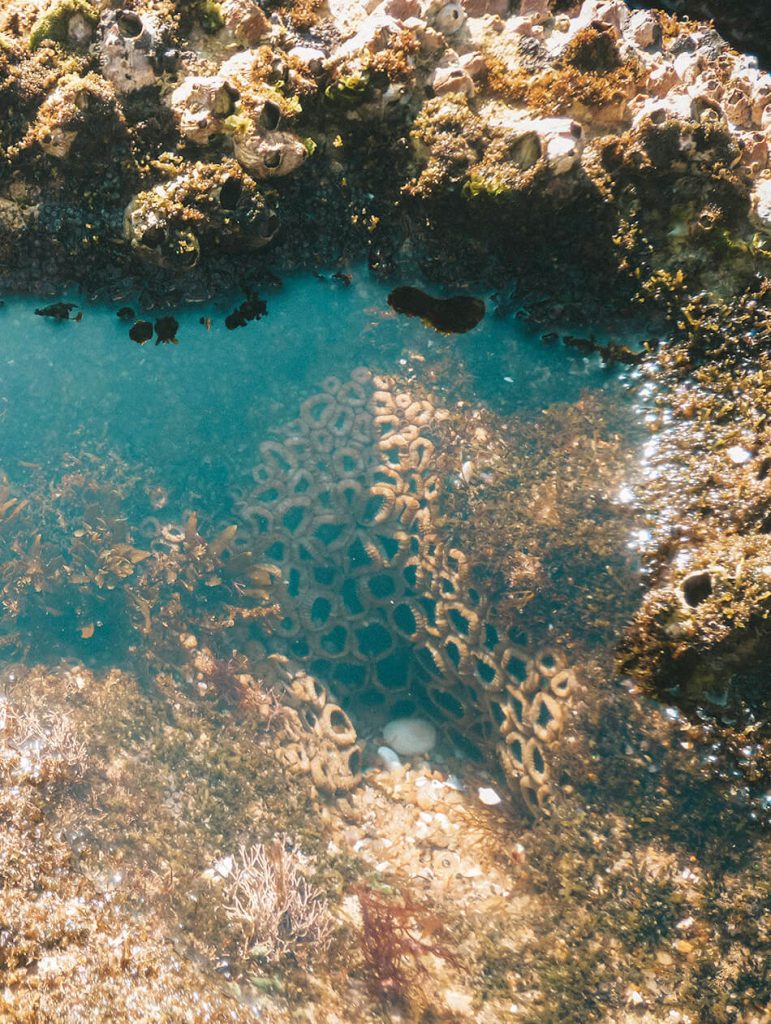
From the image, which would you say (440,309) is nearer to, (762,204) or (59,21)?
(762,204)

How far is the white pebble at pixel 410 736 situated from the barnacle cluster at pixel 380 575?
0.13 meters

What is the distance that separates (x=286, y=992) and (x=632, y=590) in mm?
3010

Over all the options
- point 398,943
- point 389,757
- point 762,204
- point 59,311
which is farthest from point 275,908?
point 762,204

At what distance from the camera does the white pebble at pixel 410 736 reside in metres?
4.66

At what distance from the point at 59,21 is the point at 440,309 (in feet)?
8.80

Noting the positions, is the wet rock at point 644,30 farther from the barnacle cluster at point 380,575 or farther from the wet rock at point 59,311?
the wet rock at point 59,311

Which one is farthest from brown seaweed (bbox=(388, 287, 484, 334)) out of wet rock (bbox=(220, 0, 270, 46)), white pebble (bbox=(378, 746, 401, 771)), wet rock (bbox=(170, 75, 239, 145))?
white pebble (bbox=(378, 746, 401, 771))

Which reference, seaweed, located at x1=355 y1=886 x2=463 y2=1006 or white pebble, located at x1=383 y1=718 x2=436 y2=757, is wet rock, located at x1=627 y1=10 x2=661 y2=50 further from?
seaweed, located at x1=355 y1=886 x2=463 y2=1006

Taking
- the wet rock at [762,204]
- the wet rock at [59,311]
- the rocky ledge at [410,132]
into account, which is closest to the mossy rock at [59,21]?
the rocky ledge at [410,132]

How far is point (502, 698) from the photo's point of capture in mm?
4102

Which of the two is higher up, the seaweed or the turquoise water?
the turquoise water

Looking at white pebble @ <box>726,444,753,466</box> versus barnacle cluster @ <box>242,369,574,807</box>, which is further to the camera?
barnacle cluster @ <box>242,369,574,807</box>

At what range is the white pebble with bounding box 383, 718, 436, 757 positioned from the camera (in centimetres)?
466

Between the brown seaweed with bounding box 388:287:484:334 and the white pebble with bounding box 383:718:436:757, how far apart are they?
307 centimetres
